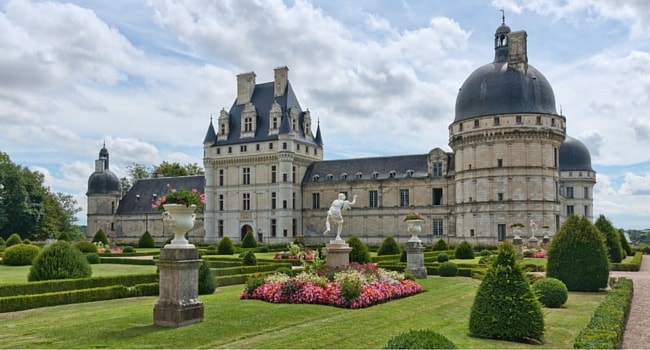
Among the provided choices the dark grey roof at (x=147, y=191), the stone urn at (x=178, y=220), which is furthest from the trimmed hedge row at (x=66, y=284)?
the dark grey roof at (x=147, y=191)

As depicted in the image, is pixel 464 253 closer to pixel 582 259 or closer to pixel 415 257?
pixel 415 257

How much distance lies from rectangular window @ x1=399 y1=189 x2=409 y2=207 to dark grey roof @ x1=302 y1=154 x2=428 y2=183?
1.51m

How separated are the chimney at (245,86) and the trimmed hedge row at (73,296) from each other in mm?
45430

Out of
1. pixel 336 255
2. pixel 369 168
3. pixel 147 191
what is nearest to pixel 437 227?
pixel 369 168

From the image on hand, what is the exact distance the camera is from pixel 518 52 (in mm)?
48969

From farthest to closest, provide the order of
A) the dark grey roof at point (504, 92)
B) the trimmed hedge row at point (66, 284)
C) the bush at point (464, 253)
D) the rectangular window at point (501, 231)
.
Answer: the rectangular window at point (501, 231) < the dark grey roof at point (504, 92) < the bush at point (464, 253) < the trimmed hedge row at point (66, 284)

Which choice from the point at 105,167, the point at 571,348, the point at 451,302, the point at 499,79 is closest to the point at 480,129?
the point at 499,79

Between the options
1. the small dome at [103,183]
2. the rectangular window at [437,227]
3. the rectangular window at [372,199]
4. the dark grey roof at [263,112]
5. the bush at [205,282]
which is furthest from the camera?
the small dome at [103,183]

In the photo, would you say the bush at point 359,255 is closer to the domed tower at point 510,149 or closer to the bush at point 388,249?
the bush at point 388,249

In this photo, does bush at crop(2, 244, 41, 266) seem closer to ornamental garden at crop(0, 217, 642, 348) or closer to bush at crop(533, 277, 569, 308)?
ornamental garden at crop(0, 217, 642, 348)

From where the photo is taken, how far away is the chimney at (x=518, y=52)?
160ft

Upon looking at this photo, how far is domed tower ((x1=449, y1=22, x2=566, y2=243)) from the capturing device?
47.1 metres

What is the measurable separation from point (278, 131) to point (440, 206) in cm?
1770

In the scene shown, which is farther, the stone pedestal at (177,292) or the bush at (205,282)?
the bush at (205,282)
